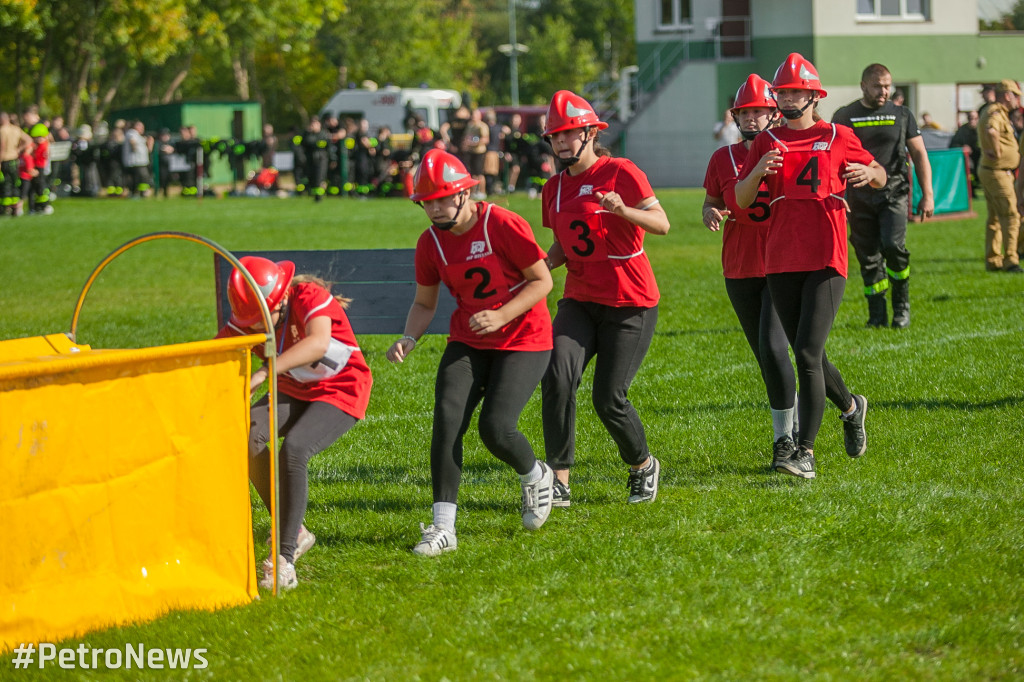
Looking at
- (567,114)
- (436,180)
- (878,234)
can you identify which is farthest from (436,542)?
(878,234)

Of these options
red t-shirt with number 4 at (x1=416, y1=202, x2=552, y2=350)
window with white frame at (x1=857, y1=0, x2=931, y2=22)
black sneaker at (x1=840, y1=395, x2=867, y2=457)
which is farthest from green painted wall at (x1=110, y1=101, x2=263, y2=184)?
red t-shirt with number 4 at (x1=416, y1=202, x2=552, y2=350)

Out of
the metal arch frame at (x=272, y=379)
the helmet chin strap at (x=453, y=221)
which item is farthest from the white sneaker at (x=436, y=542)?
the helmet chin strap at (x=453, y=221)

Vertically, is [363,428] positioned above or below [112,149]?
below

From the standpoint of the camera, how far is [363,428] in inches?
318

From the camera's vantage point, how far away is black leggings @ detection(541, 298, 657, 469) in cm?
593

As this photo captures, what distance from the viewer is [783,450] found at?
21.6 ft

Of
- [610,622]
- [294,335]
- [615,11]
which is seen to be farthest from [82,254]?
[615,11]

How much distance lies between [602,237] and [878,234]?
618 cm

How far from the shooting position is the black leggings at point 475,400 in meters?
5.40

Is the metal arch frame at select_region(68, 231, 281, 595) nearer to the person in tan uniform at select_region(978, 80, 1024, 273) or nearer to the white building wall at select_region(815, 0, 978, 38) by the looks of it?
the person in tan uniform at select_region(978, 80, 1024, 273)

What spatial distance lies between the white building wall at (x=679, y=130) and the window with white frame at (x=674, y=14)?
9.33 feet

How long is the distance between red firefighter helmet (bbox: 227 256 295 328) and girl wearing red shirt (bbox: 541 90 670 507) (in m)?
1.45

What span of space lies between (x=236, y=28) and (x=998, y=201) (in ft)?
134

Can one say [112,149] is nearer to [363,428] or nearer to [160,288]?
[160,288]
